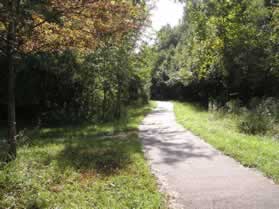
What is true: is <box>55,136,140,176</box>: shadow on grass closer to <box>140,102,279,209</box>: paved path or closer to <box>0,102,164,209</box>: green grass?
<box>0,102,164,209</box>: green grass

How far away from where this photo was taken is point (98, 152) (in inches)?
324

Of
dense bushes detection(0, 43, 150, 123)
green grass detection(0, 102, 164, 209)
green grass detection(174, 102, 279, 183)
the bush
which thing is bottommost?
green grass detection(0, 102, 164, 209)

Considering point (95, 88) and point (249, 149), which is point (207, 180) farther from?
point (95, 88)

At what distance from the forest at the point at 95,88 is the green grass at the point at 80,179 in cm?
2

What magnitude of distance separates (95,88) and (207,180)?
13053mm

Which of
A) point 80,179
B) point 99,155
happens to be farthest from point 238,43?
point 80,179

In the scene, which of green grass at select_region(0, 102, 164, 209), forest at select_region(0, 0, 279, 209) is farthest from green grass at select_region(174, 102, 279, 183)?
green grass at select_region(0, 102, 164, 209)

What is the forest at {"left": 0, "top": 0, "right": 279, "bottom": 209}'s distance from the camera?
17.9 ft

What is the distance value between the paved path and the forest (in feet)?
1.10

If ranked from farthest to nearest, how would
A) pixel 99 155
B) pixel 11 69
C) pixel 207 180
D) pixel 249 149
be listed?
pixel 99 155 → pixel 249 149 → pixel 11 69 → pixel 207 180

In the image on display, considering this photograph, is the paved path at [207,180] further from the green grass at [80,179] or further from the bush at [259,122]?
the bush at [259,122]

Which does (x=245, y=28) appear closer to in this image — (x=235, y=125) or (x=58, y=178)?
(x=235, y=125)

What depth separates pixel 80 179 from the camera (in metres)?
5.80

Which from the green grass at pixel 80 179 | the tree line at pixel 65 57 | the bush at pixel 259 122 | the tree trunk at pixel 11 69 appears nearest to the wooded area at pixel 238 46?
the bush at pixel 259 122
